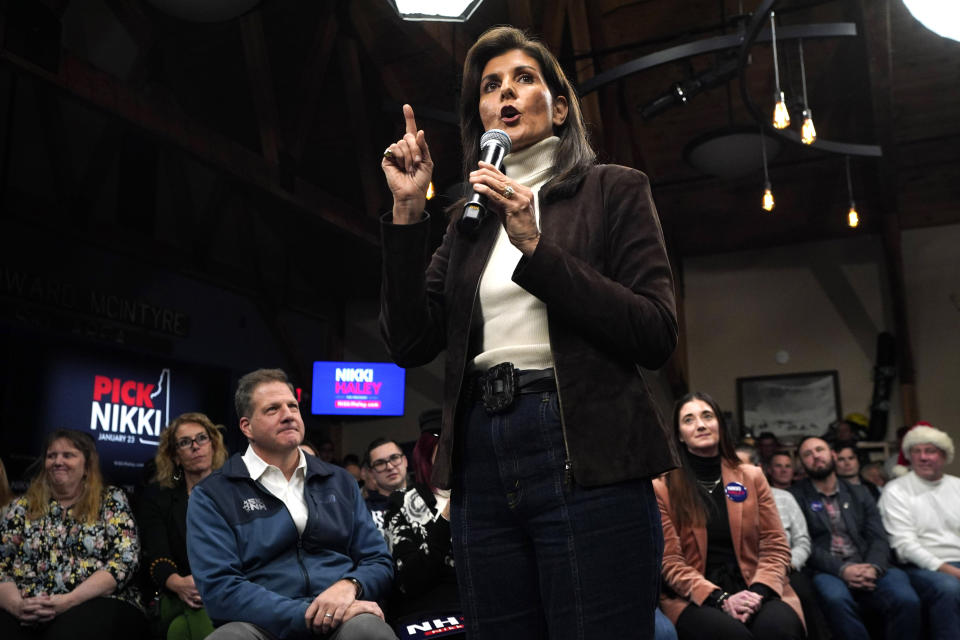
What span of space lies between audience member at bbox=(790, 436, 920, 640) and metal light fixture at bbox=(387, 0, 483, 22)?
10.3 feet

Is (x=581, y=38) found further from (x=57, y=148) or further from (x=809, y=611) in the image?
(x=809, y=611)

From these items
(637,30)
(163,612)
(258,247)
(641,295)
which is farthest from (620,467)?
(258,247)

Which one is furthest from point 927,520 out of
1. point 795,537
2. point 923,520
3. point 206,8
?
point 206,8

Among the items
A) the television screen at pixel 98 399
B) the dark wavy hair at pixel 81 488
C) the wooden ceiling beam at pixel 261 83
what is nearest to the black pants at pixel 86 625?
the dark wavy hair at pixel 81 488

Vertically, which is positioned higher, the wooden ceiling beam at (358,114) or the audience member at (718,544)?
the wooden ceiling beam at (358,114)

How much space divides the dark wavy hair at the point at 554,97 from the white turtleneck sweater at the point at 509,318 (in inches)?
1.6

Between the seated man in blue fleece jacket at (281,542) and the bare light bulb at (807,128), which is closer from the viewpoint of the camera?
the seated man in blue fleece jacket at (281,542)

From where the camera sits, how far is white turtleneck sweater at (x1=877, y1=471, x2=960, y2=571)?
4.43m

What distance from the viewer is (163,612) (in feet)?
11.0

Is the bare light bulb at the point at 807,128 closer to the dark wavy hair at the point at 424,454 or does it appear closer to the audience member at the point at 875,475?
the dark wavy hair at the point at 424,454

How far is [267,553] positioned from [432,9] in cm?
171

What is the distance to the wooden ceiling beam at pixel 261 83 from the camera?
282 inches

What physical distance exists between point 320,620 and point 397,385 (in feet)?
26.4

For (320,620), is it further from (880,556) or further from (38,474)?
(880,556)
